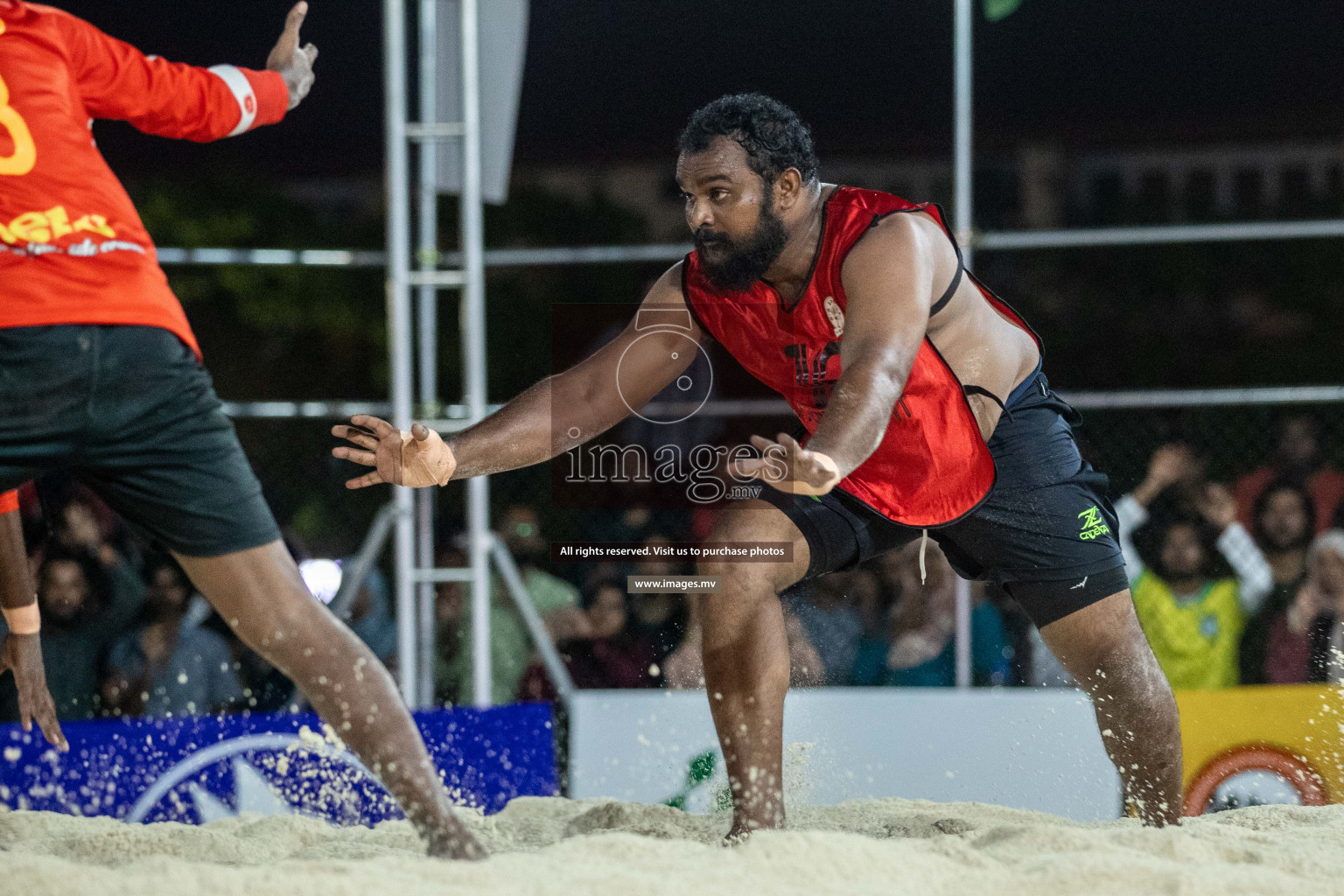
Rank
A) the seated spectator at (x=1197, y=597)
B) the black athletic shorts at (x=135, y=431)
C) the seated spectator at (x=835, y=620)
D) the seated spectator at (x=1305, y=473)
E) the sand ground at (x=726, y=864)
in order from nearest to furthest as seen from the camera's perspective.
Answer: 1. the sand ground at (x=726, y=864)
2. the black athletic shorts at (x=135, y=431)
3. the seated spectator at (x=835, y=620)
4. the seated spectator at (x=1197, y=597)
5. the seated spectator at (x=1305, y=473)

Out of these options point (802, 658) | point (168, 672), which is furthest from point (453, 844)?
point (168, 672)

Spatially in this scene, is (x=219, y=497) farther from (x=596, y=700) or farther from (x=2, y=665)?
(x=596, y=700)

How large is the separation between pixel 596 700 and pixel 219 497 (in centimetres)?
234

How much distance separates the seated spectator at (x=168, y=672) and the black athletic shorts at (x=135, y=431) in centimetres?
232

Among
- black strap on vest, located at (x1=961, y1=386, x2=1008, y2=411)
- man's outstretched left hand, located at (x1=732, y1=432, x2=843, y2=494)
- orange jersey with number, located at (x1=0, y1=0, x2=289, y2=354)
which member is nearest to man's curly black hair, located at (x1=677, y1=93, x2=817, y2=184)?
black strap on vest, located at (x1=961, y1=386, x2=1008, y2=411)

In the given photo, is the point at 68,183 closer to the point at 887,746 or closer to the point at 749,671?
the point at 749,671

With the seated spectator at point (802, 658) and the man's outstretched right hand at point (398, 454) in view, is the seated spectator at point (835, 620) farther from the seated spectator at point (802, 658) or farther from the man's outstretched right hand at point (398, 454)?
the man's outstretched right hand at point (398, 454)

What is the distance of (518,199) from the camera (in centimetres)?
1719

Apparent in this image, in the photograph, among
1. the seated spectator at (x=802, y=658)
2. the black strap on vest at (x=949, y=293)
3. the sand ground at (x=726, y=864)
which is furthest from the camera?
the seated spectator at (x=802, y=658)

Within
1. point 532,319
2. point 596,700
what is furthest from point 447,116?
point 532,319

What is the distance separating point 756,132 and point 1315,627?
9.67 ft

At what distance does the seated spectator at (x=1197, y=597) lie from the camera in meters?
4.56

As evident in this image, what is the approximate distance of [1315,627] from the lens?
14.5ft

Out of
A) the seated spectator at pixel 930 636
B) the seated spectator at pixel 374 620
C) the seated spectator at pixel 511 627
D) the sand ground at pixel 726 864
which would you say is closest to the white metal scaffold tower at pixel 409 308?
the seated spectator at pixel 511 627
